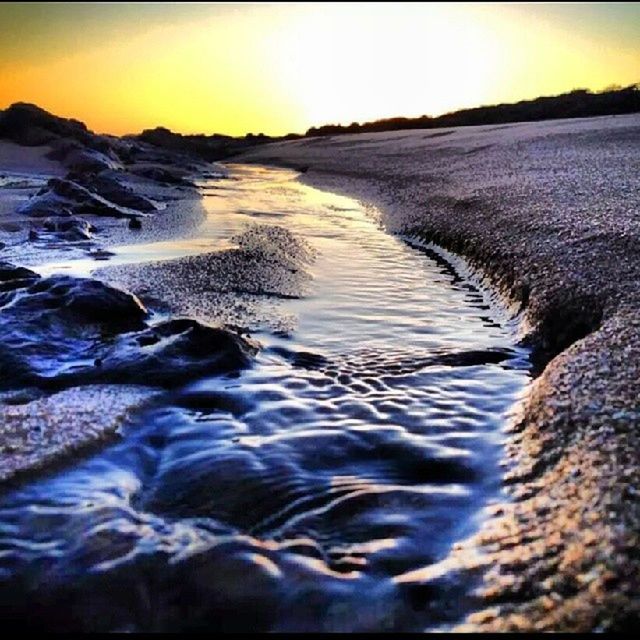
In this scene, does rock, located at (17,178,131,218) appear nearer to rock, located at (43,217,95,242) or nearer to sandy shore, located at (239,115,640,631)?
rock, located at (43,217,95,242)

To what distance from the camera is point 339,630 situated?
1088 mm

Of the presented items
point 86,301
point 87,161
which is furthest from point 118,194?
point 86,301

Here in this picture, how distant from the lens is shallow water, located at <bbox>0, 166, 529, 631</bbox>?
1157 mm

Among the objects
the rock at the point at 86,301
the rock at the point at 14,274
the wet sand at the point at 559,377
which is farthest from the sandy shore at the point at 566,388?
the rock at the point at 14,274

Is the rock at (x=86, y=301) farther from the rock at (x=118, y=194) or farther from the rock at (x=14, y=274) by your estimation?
the rock at (x=118, y=194)

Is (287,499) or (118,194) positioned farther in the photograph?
(118,194)

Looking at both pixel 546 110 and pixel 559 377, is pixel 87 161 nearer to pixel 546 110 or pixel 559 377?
pixel 559 377

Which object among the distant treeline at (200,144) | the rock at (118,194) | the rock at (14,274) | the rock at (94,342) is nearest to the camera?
the rock at (94,342)

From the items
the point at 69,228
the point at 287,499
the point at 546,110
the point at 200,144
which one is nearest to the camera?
the point at 287,499

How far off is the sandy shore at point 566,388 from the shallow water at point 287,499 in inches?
3.5

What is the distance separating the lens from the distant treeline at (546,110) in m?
18.4

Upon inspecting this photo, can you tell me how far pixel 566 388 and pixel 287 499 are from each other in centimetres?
80

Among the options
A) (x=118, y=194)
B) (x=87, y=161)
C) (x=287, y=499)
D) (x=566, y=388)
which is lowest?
(x=287, y=499)

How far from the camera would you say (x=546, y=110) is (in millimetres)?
21703
